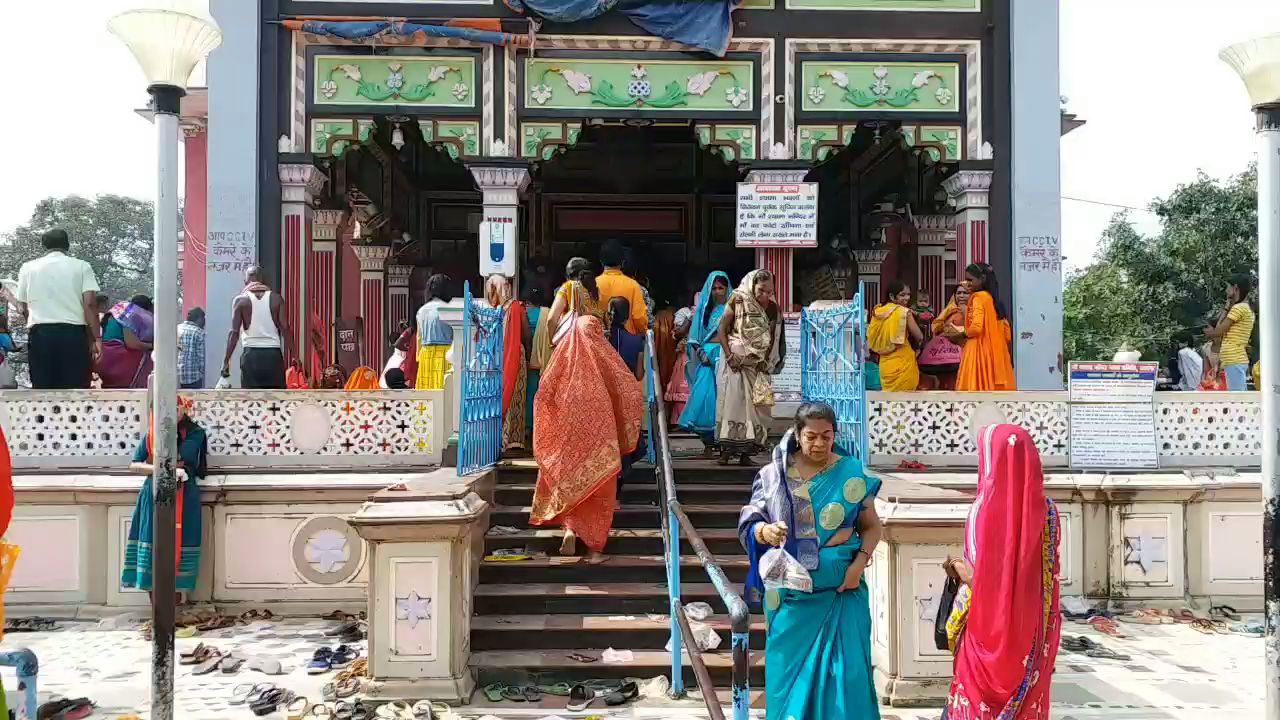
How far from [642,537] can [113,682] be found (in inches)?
136

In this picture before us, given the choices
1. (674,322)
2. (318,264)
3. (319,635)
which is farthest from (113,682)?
(318,264)

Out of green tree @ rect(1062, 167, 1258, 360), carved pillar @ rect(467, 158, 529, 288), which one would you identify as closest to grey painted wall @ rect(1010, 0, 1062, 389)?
carved pillar @ rect(467, 158, 529, 288)

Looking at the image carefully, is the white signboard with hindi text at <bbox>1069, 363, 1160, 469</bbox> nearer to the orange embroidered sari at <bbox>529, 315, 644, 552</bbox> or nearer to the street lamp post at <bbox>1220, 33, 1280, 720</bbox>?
the street lamp post at <bbox>1220, 33, 1280, 720</bbox>

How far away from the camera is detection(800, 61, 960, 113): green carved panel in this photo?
10.8 meters

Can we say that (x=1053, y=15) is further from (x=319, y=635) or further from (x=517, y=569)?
(x=319, y=635)

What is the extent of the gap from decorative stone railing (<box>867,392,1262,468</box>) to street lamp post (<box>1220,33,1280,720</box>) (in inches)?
139

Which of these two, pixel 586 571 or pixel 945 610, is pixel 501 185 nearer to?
pixel 586 571

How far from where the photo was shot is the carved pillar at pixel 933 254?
47.8 ft

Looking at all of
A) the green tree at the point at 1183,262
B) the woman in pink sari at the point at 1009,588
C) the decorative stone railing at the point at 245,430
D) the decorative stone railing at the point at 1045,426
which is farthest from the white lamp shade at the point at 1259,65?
the green tree at the point at 1183,262

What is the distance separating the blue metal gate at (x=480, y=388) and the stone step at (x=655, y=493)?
0.27m

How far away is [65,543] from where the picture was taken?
754 cm

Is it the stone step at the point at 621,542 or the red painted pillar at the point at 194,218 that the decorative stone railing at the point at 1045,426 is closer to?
the stone step at the point at 621,542

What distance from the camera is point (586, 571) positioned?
6559 mm

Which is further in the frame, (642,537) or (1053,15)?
(1053,15)
